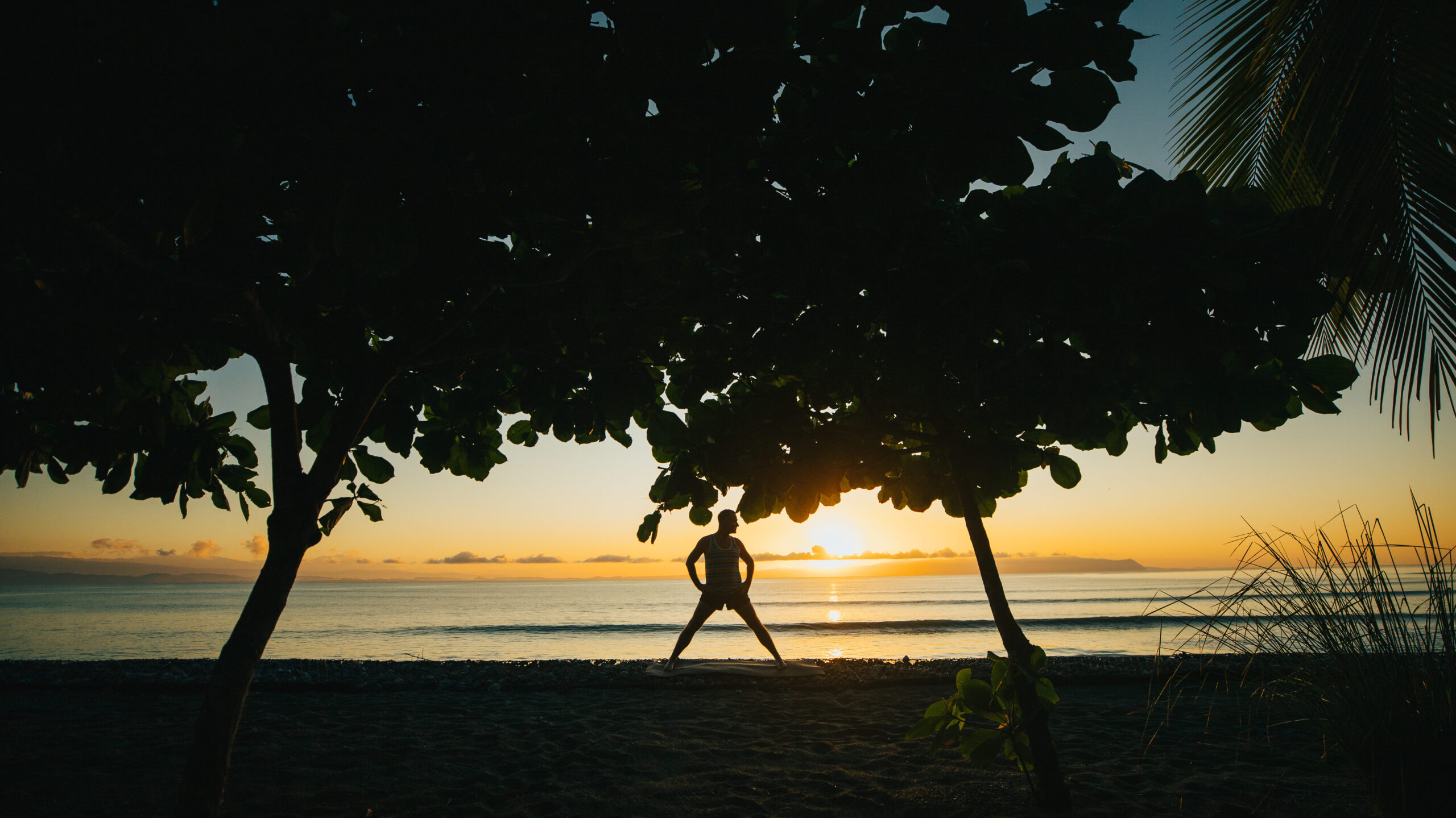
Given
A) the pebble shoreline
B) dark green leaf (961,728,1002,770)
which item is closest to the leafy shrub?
dark green leaf (961,728,1002,770)

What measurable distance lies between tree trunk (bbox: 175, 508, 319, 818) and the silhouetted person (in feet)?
16.5

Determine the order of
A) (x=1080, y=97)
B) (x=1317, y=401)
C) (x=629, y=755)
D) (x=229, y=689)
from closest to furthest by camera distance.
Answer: (x=1080, y=97), (x=229, y=689), (x=1317, y=401), (x=629, y=755)

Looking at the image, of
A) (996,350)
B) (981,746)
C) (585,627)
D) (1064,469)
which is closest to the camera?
(981,746)

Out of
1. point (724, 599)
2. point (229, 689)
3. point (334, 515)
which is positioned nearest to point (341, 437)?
point (334, 515)

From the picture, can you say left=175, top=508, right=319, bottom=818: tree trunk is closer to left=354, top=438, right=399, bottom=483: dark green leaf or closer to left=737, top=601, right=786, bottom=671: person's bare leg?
left=354, top=438, right=399, bottom=483: dark green leaf

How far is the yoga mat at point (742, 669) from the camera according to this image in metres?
7.31

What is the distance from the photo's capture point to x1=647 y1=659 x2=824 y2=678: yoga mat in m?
7.31

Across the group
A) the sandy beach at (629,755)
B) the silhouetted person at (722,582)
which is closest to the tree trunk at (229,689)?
the sandy beach at (629,755)

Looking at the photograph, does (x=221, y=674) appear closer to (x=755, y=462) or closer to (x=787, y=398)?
(x=755, y=462)

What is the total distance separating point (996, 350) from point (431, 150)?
248cm

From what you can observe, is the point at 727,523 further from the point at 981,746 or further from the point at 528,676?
→ the point at 981,746

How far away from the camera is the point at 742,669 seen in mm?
7559

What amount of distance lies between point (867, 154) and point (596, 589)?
6375 centimetres

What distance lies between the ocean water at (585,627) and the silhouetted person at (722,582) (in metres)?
3.87
